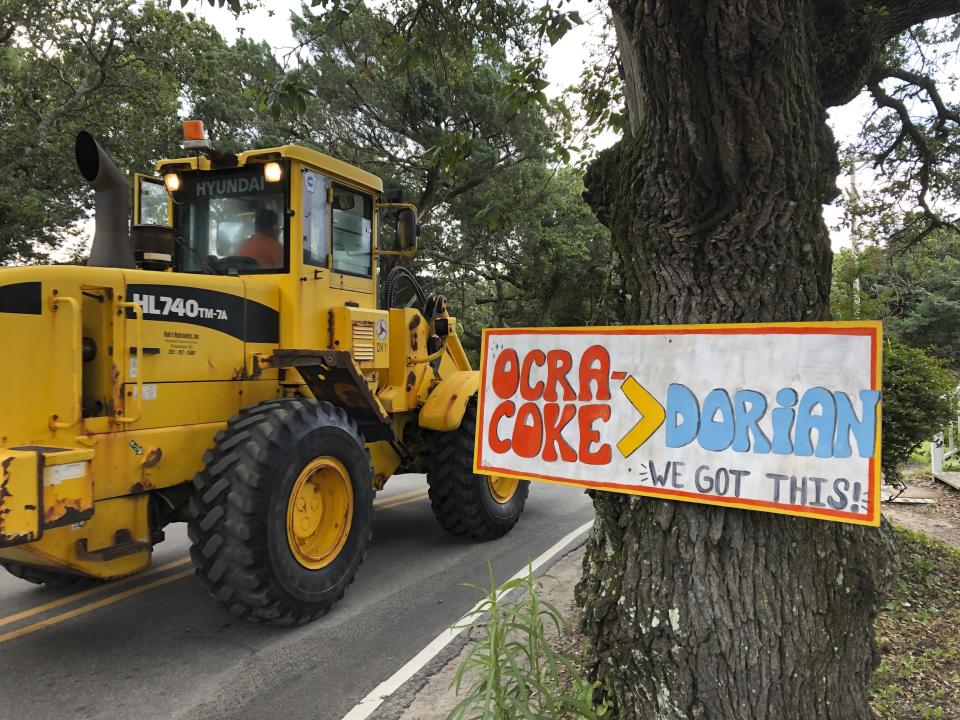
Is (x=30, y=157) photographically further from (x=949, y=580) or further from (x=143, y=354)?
(x=949, y=580)

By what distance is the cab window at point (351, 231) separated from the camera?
524 centimetres

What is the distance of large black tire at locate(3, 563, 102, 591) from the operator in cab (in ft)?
8.20

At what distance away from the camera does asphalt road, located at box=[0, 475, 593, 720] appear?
3.24 m

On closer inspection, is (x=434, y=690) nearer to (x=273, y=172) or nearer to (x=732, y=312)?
(x=732, y=312)

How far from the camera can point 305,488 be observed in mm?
4289

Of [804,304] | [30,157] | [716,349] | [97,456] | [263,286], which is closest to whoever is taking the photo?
[716,349]

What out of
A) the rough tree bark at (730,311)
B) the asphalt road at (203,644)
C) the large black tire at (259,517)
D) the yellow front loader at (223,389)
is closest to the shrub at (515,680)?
the rough tree bark at (730,311)

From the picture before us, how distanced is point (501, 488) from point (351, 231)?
2.83m

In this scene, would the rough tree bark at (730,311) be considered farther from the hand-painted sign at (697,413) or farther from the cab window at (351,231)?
the cab window at (351,231)

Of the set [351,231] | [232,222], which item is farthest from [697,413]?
[232,222]

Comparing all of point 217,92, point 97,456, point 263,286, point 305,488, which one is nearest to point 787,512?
point 305,488

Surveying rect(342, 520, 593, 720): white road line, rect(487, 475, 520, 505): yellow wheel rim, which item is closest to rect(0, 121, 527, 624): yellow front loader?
rect(487, 475, 520, 505): yellow wheel rim

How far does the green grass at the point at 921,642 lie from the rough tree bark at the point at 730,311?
61 centimetres

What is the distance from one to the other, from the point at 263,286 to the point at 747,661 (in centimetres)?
385
